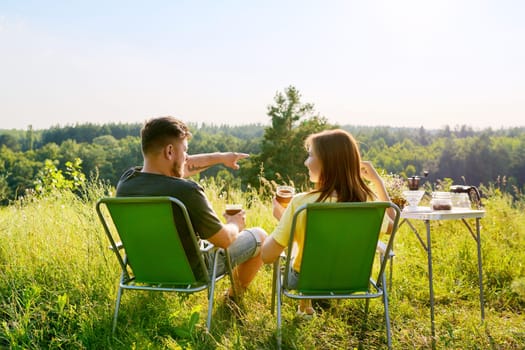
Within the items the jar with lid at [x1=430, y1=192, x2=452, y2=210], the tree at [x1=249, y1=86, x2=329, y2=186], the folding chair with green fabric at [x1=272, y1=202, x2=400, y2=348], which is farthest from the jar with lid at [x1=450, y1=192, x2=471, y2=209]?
the tree at [x1=249, y1=86, x2=329, y2=186]

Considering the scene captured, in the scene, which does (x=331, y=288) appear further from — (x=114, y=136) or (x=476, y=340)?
(x=114, y=136)

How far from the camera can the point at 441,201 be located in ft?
10.8

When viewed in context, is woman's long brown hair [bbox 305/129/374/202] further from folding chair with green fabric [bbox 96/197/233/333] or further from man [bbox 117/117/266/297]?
folding chair with green fabric [bbox 96/197/233/333]

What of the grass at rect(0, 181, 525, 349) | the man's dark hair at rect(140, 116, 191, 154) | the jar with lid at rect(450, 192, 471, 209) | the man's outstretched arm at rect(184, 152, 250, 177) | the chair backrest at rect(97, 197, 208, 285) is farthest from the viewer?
the man's outstretched arm at rect(184, 152, 250, 177)

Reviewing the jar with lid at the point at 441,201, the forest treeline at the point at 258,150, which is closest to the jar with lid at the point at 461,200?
the jar with lid at the point at 441,201

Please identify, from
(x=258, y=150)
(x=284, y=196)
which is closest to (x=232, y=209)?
(x=284, y=196)

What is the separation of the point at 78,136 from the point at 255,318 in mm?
74523

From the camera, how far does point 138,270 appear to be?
9.52 feet

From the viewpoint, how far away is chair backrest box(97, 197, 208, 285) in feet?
8.36

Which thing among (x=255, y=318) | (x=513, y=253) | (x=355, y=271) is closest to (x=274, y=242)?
(x=355, y=271)

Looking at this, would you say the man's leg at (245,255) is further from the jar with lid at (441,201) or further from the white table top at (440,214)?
the jar with lid at (441,201)

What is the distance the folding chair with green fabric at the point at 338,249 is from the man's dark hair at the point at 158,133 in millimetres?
870

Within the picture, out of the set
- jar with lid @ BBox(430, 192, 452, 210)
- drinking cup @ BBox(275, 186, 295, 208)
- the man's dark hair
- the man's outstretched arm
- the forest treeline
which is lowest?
the forest treeline

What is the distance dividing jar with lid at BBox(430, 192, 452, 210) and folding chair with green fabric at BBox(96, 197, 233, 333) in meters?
1.49
